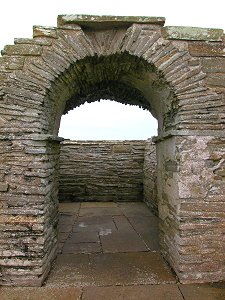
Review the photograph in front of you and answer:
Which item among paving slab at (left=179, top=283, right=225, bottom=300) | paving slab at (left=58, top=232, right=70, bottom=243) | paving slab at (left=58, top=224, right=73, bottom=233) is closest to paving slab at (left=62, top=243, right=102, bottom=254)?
paving slab at (left=58, top=232, right=70, bottom=243)

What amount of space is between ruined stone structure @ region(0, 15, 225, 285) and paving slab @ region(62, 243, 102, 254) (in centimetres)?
96

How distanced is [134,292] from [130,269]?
520mm

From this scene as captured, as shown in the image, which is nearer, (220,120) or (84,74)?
(220,120)

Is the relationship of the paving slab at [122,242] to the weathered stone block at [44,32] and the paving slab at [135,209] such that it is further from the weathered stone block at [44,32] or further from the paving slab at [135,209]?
the weathered stone block at [44,32]

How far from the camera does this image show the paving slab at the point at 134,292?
279 centimetres

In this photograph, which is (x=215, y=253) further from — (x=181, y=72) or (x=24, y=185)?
(x=24, y=185)

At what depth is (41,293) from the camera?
9.43ft

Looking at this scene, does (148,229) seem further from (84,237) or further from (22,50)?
(22,50)

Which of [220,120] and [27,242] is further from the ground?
[220,120]

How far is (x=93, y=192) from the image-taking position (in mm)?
8258

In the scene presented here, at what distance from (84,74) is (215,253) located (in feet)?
9.39

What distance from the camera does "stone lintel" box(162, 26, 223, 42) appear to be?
10.3ft

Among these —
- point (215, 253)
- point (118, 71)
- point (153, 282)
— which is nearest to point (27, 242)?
point (153, 282)

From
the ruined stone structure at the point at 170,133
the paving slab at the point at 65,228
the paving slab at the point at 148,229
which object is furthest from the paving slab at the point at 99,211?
the ruined stone structure at the point at 170,133
